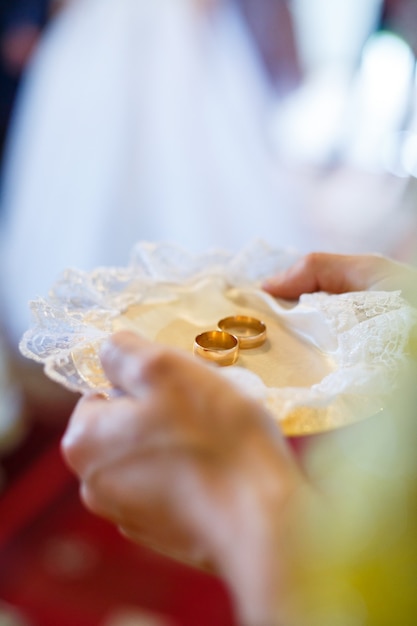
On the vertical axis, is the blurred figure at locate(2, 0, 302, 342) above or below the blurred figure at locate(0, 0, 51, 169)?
below

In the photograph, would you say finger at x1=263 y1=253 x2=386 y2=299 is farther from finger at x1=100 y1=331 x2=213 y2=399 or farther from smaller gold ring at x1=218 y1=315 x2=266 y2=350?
finger at x1=100 y1=331 x2=213 y2=399

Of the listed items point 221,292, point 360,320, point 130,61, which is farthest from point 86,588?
point 130,61

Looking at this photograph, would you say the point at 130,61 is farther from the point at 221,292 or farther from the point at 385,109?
the point at 221,292

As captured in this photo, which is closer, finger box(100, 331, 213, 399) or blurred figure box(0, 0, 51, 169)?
finger box(100, 331, 213, 399)

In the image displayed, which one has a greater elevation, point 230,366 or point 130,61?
point 130,61

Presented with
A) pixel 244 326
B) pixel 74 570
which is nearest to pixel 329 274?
pixel 244 326

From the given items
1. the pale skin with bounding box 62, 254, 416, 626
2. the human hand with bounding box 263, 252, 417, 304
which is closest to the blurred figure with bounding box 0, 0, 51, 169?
the human hand with bounding box 263, 252, 417, 304
